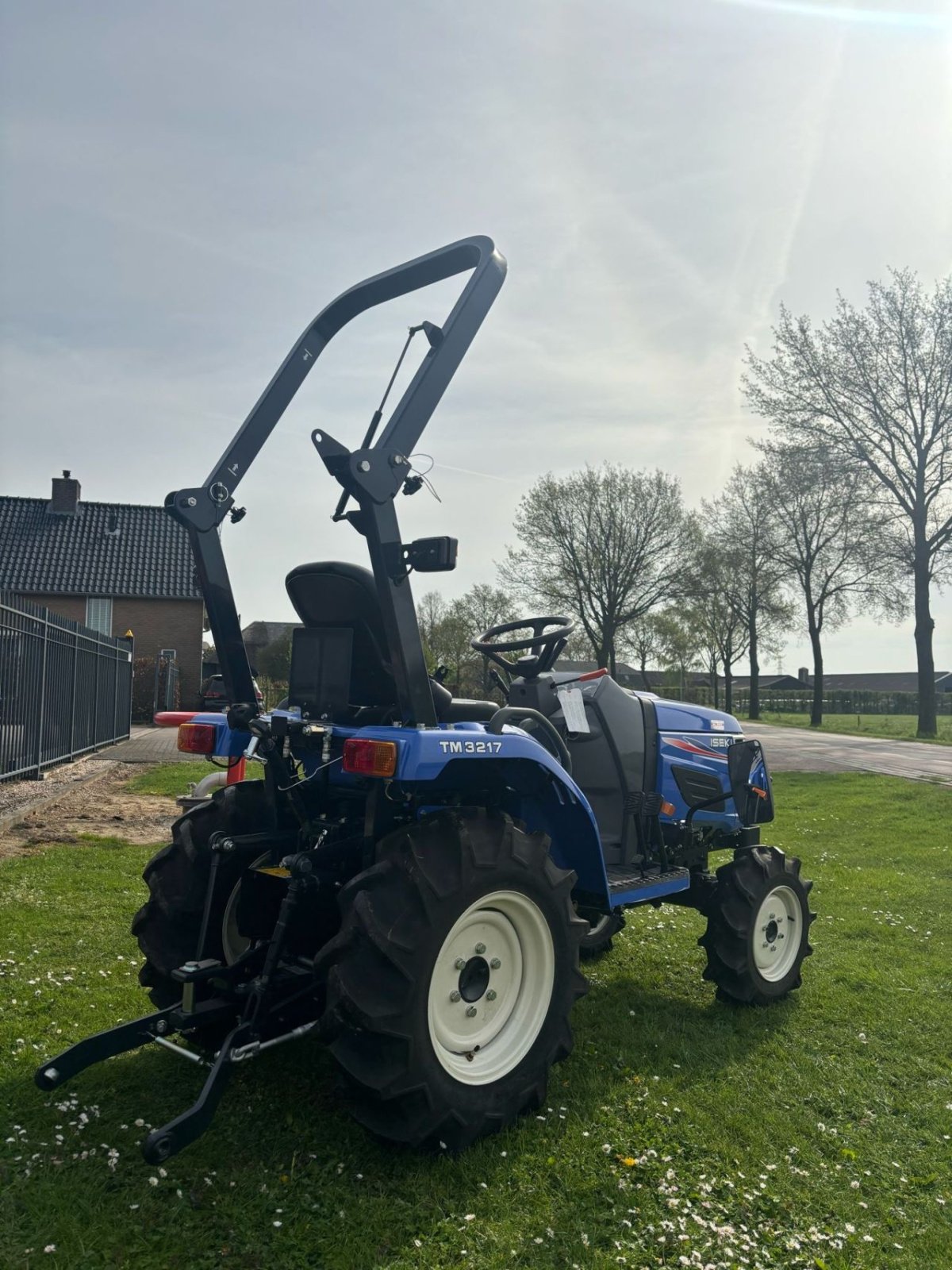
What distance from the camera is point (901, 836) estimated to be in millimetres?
9930

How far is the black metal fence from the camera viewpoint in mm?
10578

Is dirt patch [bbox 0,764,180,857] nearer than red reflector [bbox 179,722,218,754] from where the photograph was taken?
No

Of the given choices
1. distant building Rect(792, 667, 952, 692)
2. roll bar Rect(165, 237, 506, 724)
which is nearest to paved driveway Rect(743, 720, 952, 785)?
roll bar Rect(165, 237, 506, 724)

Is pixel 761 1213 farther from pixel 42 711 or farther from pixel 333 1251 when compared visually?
pixel 42 711

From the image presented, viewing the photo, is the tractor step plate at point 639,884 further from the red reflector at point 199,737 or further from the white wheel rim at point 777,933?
the red reflector at point 199,737

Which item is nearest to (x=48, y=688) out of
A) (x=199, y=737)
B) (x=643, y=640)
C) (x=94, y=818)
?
(x=94, y=818)

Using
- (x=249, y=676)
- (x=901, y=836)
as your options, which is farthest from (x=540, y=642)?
(x=901, y=836)

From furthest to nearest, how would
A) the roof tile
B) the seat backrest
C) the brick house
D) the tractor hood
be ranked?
1. the roof tile
2. the brick house
3. the tractor hood
4. the seat backrest

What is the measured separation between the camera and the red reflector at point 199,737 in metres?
3.83

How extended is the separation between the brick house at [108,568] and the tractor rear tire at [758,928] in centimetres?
2847

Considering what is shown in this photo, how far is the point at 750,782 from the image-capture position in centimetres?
507

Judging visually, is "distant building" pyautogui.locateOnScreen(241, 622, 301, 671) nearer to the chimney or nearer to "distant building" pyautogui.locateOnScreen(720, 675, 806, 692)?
the chimney

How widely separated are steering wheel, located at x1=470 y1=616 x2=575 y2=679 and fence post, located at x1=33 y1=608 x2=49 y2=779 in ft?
29.1

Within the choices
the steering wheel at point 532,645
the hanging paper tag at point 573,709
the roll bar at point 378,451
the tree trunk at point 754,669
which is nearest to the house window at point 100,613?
the tree trunk at point 754,669
